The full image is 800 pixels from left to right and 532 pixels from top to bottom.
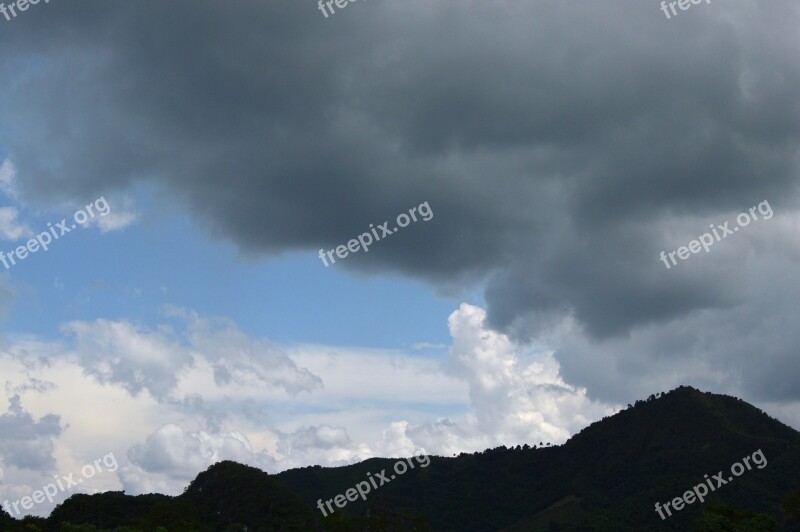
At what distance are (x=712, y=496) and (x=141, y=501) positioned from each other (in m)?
138

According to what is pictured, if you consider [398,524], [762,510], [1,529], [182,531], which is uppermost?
[1,529]

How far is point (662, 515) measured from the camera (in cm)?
18850

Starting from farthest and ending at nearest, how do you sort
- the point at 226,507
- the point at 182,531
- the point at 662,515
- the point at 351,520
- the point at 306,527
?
the point at 662,515, the point at 226,507, the point at 306,527, the point at 351,520, the point at 182,531

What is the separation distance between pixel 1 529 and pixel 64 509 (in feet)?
96.6

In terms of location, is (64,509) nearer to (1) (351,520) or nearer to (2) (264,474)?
(2) (264,474)

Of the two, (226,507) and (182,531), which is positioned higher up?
(226,507)

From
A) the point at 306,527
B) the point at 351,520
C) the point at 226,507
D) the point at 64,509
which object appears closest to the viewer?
the point at 351,520

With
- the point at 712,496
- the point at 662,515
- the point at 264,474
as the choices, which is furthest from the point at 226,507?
the point at 712,496

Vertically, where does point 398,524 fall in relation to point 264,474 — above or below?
below

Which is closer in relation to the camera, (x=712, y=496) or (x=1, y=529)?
(x=1, y=529)

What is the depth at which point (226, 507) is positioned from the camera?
161 meters

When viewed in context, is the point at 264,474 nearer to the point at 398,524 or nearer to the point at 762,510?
the point at 398,524

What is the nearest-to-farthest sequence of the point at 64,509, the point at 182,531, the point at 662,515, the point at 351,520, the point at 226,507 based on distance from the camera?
the point at 182,531, the point at 351,520, the point at 64,509, the point at 226,507, the point at 662,515

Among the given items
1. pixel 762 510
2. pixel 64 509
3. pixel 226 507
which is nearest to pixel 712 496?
pixel 762 510
